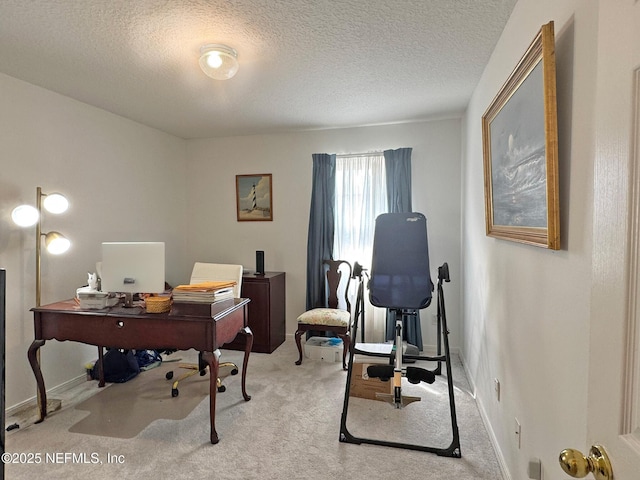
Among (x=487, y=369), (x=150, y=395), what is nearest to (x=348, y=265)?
(x=487, y=369)

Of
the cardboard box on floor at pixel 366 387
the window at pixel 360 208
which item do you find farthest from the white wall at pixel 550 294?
the window at pixel 360 208

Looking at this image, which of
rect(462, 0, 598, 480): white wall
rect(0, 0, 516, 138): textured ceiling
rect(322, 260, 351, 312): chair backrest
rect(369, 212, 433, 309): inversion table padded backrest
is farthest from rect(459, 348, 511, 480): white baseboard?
rect(0, 0, 516, 138): textured ceiling

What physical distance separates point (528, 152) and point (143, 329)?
7.98 ft

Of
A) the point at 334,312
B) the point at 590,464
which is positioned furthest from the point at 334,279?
the point at 590,464

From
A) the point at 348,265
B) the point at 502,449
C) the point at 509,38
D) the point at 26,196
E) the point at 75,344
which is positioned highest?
the point at 509,38

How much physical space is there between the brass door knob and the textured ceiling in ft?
6.33

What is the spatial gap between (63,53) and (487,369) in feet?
11.5

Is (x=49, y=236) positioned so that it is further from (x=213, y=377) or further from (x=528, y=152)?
(x=528, y=152)

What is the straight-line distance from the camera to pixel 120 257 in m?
2.46

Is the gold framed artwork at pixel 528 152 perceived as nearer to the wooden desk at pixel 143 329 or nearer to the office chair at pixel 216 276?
the wooden desk at pixel 143 329

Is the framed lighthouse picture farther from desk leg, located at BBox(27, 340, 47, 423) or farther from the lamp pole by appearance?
desk leg, located at BBox(27, 340, 47, 423)

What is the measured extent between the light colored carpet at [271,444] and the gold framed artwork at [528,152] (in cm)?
140

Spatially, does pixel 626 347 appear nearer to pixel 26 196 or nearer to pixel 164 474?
pixel 164 474

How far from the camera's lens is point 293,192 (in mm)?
4262
